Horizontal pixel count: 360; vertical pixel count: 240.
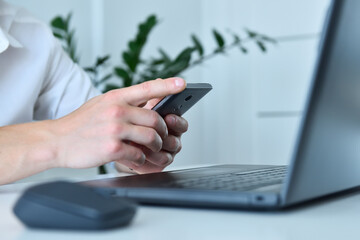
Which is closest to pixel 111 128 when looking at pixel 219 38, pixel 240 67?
pixel 219 38

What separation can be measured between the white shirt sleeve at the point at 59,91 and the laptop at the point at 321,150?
0.81 m

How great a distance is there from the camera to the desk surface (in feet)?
1.21

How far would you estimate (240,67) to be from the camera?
3.02m

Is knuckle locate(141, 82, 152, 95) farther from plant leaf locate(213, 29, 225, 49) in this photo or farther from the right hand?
plant leaf locate(213, 29, 225, 49)

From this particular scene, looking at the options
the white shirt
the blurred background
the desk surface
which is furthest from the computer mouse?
the blurred background

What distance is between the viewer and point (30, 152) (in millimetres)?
703

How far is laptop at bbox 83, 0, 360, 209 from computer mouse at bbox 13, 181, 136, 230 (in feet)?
0.32

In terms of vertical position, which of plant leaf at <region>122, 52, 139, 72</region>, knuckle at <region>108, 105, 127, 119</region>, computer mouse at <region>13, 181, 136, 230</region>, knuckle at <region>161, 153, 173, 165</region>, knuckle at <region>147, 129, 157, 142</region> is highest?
computer mouse at <region>13, 181, 136, 230</region>

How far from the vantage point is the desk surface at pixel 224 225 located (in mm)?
368

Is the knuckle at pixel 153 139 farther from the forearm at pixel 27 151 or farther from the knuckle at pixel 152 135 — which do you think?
the forearm at pixel 27 151

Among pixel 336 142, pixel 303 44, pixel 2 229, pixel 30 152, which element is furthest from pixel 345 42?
pixel 303 44

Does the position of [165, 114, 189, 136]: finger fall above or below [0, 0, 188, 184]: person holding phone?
below

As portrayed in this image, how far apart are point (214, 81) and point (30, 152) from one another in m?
2.47

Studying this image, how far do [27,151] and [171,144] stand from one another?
273mm
